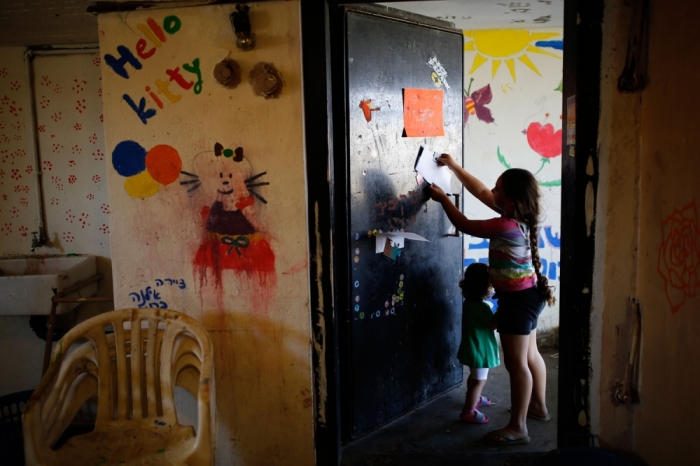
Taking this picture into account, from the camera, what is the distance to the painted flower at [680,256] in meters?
1.79

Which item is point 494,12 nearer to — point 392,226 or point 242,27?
point 392,226

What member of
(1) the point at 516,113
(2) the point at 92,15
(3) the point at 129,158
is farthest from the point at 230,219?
(1) the point at 516,113

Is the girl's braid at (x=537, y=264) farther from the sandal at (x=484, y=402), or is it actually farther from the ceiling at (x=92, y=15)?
the ceiling at (x=92, y=15)

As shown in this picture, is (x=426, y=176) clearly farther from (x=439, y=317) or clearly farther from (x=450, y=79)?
(x=439, y=317)

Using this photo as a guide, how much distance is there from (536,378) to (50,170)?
10.9ft

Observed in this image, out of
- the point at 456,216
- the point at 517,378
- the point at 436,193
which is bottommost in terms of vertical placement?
the point at 517,378

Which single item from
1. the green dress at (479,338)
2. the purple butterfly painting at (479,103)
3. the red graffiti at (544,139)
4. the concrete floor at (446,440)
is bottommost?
the concrete floor at (446,440)

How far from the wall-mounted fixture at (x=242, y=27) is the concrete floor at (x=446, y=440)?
6.45ft

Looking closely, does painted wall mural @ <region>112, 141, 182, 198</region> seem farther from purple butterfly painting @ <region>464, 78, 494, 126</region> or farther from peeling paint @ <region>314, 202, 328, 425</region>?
purple butterfly painting @ <region>464, 78, 494, 126</region>

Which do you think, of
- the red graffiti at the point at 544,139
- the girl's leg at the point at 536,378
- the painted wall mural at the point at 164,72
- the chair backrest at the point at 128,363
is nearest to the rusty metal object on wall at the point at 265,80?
the painted wall mural at the point at 164,72

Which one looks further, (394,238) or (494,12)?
(494,12)

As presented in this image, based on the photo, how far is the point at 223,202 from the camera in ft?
7.36

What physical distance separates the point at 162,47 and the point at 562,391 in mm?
2239

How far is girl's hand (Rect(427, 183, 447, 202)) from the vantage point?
3012 millimetres
